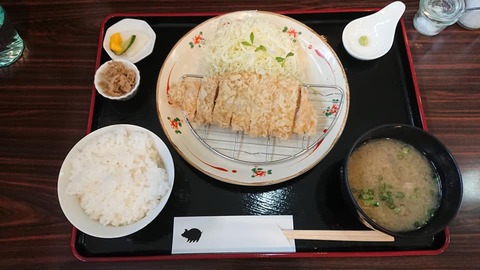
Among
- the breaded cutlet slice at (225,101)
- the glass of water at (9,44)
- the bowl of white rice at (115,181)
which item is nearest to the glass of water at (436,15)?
the breaded cutlet slice at (225,101)

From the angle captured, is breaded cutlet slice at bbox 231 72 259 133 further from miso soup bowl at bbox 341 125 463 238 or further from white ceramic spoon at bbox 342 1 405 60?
white ceramic spoon at bbox 342 1 405 60

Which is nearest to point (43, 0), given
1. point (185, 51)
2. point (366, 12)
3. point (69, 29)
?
point (69, 29)

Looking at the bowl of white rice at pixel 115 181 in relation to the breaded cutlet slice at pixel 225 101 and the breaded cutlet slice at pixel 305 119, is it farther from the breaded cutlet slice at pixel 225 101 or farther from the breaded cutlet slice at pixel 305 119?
the breaded cutlet slice at pixel 305 119

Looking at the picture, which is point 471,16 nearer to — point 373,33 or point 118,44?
point 373,33

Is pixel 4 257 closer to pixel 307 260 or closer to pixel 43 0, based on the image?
pixel 307 260

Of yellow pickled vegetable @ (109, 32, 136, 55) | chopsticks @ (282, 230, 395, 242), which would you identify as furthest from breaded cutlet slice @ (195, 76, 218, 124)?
chopsticks @ (282, 230, 395, 242)

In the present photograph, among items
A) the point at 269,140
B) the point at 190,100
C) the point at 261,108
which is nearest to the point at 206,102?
the point at 190,100

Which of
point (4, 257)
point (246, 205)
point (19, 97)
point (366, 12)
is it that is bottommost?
point (4, 257)
